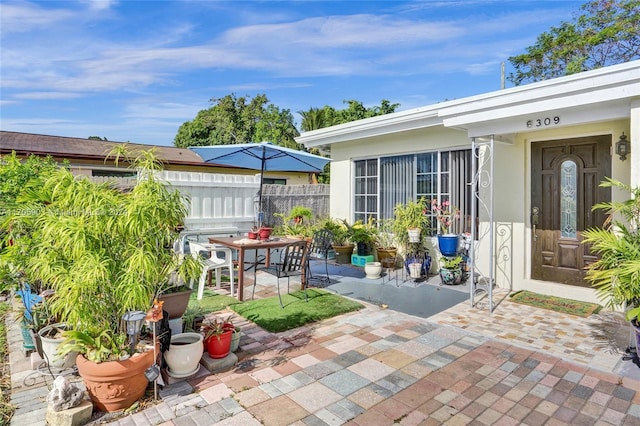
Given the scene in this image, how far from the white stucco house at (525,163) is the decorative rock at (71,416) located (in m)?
4.75

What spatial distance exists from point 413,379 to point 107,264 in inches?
105

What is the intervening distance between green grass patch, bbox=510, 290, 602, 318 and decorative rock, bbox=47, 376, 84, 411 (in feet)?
18.2

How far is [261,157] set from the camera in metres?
7.25

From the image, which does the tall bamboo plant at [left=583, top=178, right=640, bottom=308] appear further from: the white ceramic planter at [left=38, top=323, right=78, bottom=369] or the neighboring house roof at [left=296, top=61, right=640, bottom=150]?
the white ceramic planter at [left=38, top=323, right=78, bottom=369]

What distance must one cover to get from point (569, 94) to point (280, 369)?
460 cm

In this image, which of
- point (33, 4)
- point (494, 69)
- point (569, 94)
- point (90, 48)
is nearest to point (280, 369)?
point (569, 94)

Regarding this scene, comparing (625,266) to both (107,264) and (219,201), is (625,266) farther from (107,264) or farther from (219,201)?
(219,201)

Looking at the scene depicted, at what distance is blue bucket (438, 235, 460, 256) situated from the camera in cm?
625

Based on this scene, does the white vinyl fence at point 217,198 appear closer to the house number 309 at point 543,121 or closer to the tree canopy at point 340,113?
the house number 309 at point 543,121

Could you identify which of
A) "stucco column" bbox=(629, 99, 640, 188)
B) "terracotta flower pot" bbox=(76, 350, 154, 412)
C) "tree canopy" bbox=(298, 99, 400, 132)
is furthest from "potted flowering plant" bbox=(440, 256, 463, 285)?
"tree canopy" bbox=(298, 99, 400, 132)

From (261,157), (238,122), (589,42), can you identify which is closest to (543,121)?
(261,157)

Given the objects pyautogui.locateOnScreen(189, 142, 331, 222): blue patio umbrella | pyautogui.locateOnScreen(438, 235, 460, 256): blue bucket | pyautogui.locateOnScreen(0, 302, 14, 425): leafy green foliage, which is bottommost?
pyautogui.locateOnScreen(0, 302, 14, 425): leafy green foliage

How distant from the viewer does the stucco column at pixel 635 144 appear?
400cm

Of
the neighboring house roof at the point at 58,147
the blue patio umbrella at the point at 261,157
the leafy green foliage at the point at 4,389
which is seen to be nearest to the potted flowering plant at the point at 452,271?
the blue patio umbrella at the point at 261,157
